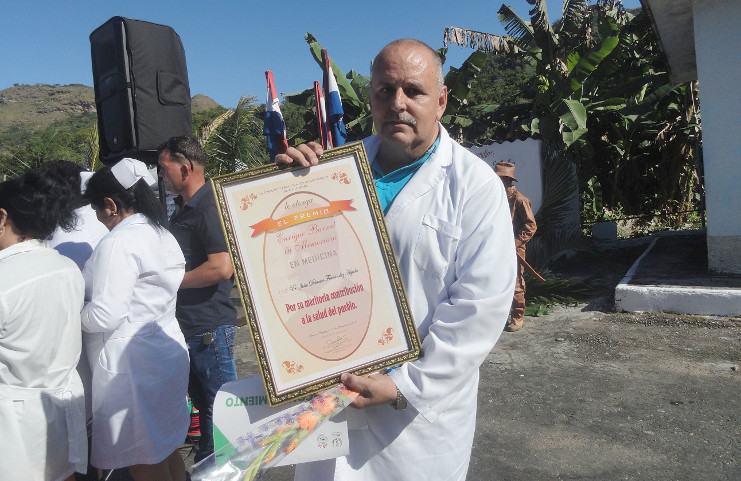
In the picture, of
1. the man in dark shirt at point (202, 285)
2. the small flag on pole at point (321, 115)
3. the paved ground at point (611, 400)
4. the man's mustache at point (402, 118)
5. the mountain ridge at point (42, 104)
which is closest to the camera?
the man's mustache at point (402, 118)

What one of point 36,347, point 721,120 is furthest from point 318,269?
point 721,120

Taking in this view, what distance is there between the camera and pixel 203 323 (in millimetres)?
3086

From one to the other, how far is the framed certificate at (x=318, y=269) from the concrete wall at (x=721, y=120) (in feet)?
22.4

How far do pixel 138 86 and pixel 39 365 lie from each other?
2.51 meters

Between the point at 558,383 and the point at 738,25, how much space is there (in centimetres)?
522

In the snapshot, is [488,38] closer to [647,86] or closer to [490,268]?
[647,86]

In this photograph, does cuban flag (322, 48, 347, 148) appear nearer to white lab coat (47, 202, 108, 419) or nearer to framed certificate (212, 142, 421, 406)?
framed certificate (212, 142, 421, 406)

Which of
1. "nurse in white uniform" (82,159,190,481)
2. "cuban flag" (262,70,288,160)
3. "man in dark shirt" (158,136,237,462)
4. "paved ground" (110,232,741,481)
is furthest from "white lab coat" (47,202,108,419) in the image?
"paved ground" (110,232,741,481)

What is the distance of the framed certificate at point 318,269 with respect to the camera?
1471 mm

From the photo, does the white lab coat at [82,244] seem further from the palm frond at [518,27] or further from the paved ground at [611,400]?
the palm frond at [518,27]

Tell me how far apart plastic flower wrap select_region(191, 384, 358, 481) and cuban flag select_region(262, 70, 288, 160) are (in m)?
0.91

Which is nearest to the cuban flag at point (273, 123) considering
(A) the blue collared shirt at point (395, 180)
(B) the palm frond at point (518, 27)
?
(A) the blue collared shirt at point (395, 180)

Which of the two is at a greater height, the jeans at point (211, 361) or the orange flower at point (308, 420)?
the orange flower at point (308, 420)

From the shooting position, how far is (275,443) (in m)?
1.42
